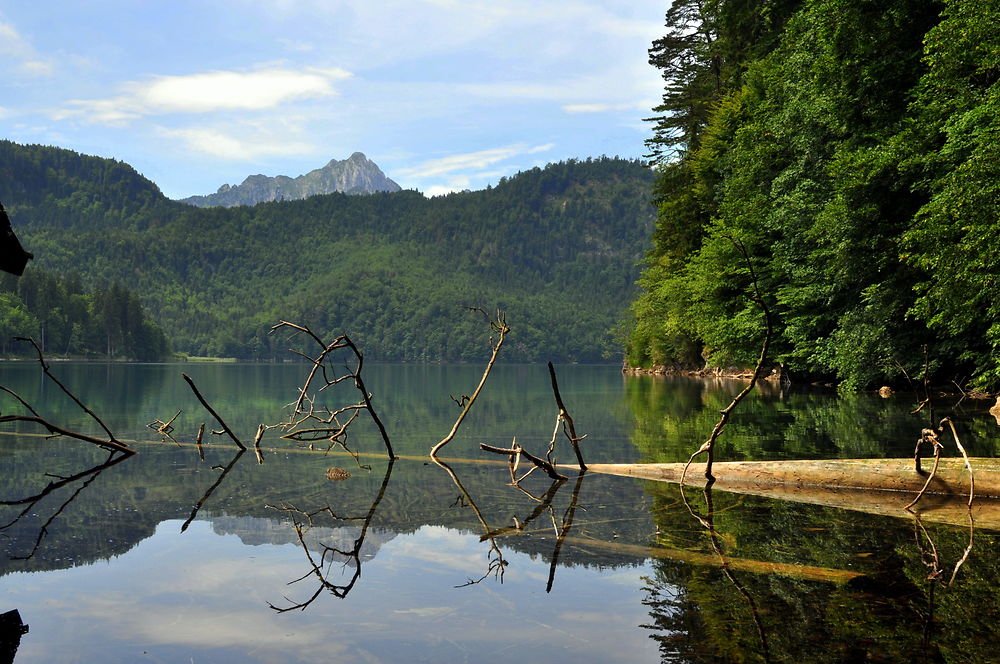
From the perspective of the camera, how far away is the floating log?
926 cm

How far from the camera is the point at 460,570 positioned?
7.02 m

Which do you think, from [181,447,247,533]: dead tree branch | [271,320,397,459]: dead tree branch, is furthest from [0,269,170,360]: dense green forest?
[181,447,247,533]: dead tree branch

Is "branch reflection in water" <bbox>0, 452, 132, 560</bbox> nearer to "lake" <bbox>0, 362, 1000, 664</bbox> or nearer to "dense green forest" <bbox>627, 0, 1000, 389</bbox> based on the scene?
"lake" <bbox>0, 362, 1000, 664</bbox>

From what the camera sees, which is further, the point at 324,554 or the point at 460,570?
the point at 324,554

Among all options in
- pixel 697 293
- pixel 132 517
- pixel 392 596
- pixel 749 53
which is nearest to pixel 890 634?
pixel 392 596

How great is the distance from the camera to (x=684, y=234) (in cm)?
4741

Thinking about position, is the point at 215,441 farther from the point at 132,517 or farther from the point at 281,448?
the point at 132,517

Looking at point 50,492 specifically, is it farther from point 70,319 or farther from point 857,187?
point 70,319

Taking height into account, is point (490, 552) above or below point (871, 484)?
below

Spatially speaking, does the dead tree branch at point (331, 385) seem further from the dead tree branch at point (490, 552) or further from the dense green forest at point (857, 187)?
the dense green forest at point (857, 187)

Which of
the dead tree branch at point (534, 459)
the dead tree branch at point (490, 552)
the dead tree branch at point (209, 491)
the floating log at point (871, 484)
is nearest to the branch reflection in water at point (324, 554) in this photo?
the dead tree branch at point (209, 491)

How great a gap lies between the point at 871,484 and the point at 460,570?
255 inches

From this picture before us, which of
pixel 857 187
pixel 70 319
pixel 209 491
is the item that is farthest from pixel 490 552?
pixel 70 319

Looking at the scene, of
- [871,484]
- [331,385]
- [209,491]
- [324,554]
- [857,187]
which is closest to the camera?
[324,554]
